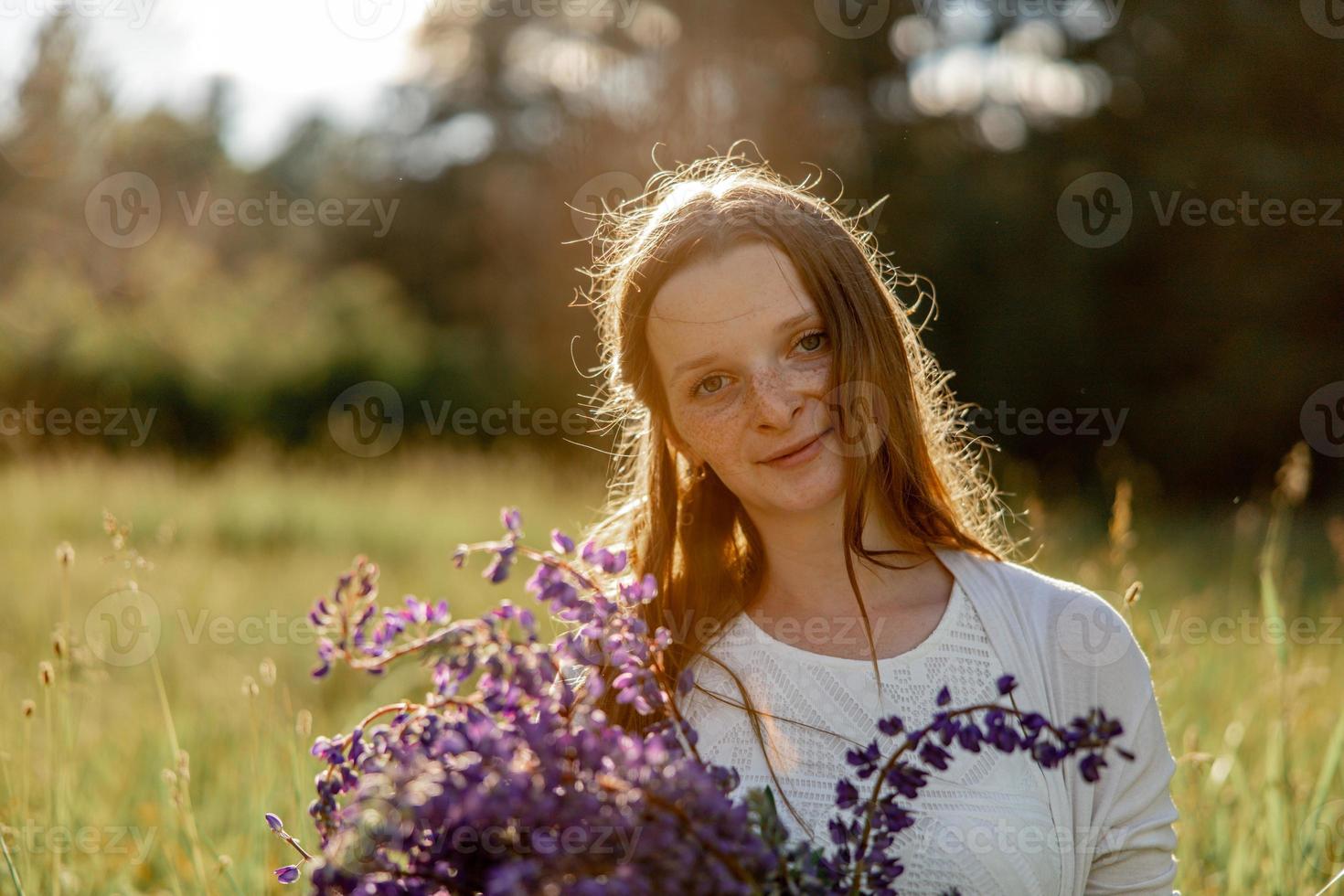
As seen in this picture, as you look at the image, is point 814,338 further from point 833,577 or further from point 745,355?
point 833,577

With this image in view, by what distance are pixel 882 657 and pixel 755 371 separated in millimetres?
619

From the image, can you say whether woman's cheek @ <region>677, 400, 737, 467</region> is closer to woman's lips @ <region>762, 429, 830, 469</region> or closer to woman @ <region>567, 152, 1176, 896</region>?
woman @ <region>567, 152, 1176, 896</region>

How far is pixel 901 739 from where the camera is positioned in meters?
2.10

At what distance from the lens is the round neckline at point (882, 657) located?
220 cm

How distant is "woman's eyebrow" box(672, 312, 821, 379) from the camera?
7.09 feet

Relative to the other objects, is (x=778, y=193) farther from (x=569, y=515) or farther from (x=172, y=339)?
(x=172, y=339)

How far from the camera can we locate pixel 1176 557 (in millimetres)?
8531

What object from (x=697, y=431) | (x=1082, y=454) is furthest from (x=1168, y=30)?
(x=697, y=431)

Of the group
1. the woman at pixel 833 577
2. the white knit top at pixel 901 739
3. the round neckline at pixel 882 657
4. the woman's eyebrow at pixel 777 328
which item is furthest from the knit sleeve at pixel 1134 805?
the woman's eyebrow at pixel 777 328

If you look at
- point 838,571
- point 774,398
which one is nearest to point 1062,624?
point 838,571

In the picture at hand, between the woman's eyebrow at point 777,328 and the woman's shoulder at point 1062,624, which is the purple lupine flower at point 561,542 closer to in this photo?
the woman's eyebrow at point 777,328

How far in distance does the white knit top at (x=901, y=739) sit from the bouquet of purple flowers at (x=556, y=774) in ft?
2.60

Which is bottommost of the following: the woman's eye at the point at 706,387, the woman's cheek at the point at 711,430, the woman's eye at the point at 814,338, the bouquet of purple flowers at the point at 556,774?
the bouquet of purple flowers at the point at 556,774

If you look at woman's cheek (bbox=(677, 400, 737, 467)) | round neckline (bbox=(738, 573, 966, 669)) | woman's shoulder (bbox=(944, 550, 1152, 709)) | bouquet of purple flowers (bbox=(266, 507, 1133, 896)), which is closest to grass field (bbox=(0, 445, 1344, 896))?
woman's shoulder (bbox=(944, 550, 1152, 709))
